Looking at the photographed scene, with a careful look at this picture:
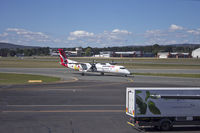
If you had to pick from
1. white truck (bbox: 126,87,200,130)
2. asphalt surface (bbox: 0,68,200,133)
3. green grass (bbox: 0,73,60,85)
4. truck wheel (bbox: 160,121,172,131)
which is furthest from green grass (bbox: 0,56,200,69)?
truck wheel (bbox: 160,121,172,131)

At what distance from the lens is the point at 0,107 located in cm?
2119

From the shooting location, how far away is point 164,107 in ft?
47.3

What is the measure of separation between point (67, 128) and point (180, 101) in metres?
6.85

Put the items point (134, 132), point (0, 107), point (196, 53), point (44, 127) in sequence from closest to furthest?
point (134, 132) < point (44, 127) < point (0, 107) < point (196, 53)

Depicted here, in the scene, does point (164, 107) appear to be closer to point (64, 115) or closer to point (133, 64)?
point (64, 115)

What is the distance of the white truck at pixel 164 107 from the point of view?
46.8ft

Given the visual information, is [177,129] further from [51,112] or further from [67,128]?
[51,112]

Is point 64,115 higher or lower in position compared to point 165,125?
lower

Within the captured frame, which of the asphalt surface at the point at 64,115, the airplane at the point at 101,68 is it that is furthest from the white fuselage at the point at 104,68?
the asphalt surface at the point at 64,115

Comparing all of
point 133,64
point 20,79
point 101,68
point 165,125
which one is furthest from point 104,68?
point 133,64

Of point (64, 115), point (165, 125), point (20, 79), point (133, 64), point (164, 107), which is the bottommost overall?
point (64, 115)

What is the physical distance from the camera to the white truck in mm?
14258

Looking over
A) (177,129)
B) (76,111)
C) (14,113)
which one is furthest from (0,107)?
(177,129)

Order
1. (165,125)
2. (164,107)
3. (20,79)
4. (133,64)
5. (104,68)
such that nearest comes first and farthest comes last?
(164,107), (165,125), (20,79), (104,68), (133,64)
